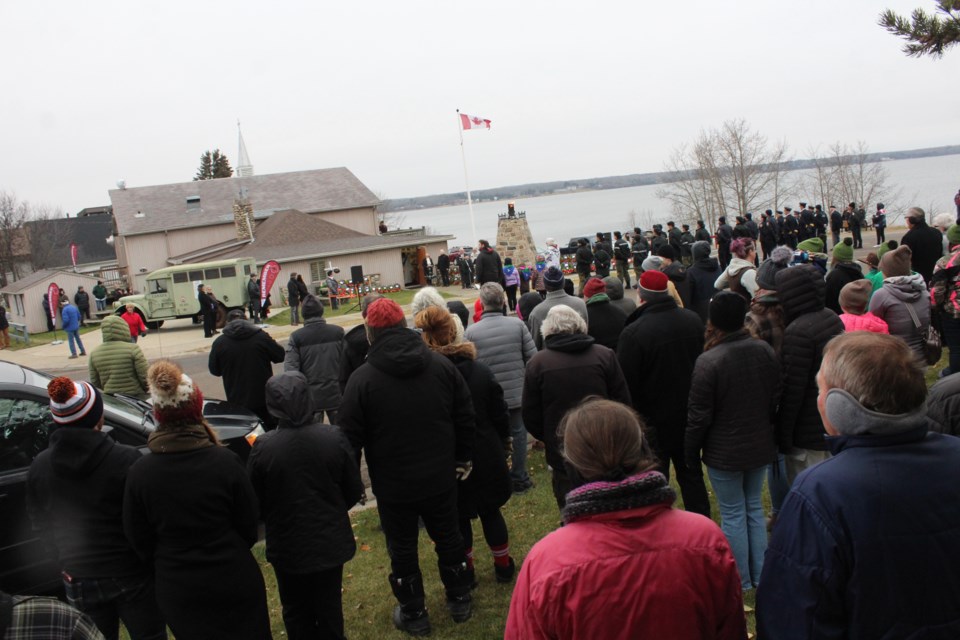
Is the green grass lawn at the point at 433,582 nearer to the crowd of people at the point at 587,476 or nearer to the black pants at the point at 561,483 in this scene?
the crowd of people at the point at 587,476

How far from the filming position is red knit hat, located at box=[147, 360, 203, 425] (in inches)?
149

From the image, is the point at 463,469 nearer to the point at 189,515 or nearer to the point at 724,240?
the point at 189,515

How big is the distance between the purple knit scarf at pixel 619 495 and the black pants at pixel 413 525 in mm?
2393

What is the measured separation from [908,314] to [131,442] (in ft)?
21.9

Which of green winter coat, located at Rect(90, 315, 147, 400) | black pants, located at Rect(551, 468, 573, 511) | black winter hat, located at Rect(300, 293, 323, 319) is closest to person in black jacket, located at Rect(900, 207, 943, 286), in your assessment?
black pants, located at Rect(551, 468, 573, 511)

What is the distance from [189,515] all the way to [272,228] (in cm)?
3837

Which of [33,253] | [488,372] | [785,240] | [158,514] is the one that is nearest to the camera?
[158,514]

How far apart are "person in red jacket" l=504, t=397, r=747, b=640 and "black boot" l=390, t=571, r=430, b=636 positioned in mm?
2411

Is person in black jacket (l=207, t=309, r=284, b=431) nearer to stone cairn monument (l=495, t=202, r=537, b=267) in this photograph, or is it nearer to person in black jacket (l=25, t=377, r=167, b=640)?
person in black jacket (l=25, t=377, r=167, b=640)

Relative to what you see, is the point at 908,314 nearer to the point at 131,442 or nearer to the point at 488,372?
the point at 488,372

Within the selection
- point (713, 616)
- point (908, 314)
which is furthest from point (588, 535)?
point (908, 314)

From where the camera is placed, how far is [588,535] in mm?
2381

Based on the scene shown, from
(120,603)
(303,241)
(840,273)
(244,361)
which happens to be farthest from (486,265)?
(303,241)

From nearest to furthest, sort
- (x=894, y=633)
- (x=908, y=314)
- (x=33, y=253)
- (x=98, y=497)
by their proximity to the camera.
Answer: (x=894, y=633) → (x=98, y=497) → (x=908, y=314) → (x=33, y=253)
